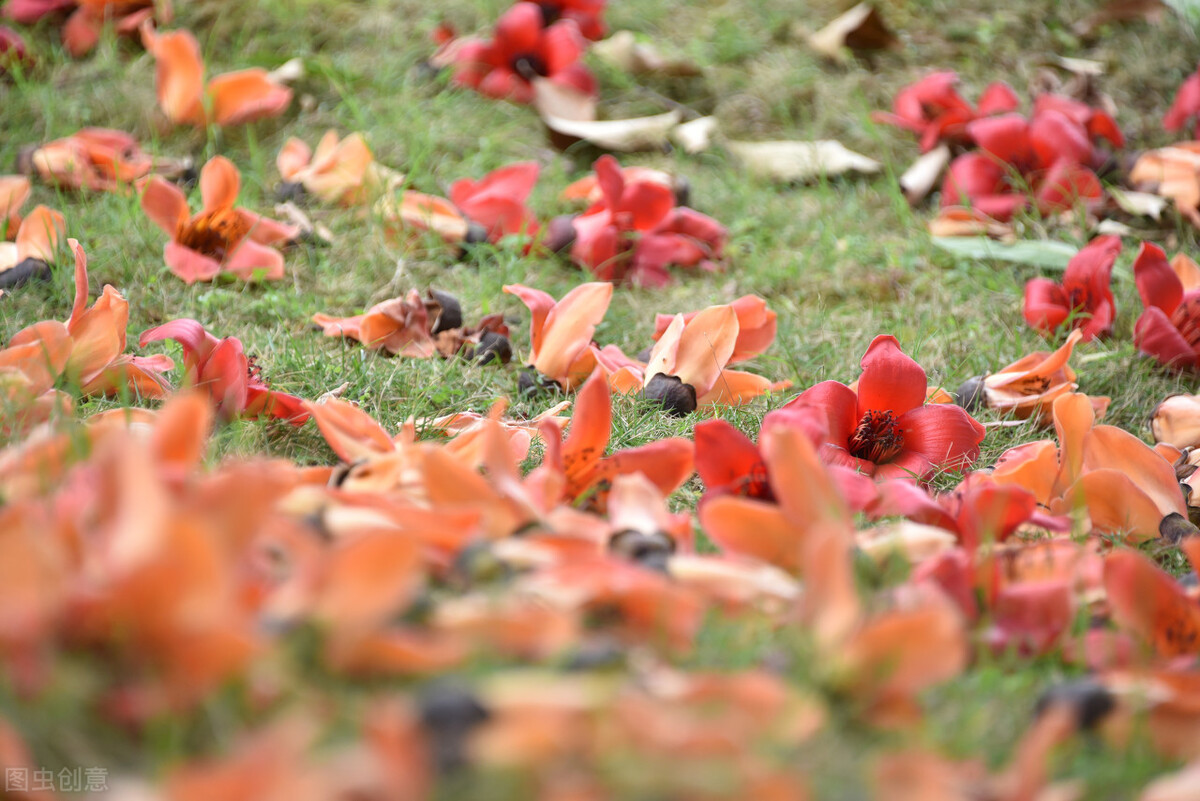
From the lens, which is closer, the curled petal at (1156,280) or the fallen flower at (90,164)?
the curled petal at (1156,280)

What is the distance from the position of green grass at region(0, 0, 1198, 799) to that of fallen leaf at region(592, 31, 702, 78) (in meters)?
0.05

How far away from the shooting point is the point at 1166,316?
192 cm

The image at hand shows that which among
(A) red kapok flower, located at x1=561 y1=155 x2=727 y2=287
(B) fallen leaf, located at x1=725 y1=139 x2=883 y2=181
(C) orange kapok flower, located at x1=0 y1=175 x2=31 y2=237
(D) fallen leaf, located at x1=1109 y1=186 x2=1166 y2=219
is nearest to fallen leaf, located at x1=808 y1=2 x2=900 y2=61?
(B) fallen leaf, located at x1=725 y1=139 x2=883 y2=181

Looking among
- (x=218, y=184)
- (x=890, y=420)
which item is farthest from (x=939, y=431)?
(x=218, y=184)

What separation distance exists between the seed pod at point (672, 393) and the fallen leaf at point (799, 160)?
139cm

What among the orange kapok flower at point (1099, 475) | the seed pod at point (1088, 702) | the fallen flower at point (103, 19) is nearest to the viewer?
the seed pod at point (1088, 702)

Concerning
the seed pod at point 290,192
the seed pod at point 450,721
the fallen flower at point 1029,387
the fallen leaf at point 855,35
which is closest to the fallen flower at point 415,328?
the seed pod at point 290,192

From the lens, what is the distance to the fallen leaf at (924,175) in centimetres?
275

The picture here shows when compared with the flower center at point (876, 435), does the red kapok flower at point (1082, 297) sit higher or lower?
lower

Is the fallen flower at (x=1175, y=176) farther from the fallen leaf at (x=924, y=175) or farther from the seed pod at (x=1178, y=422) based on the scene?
the seed pod at (x=1178, y=422)

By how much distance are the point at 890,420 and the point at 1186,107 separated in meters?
2.00

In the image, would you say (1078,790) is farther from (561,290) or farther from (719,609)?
(561,290)

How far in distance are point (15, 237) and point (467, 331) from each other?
890 millimetres

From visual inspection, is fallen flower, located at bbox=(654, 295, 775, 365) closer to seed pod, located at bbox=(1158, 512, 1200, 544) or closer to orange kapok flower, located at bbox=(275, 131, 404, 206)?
seed pod, located at bbox=(1158, 512, 1200, 544)
